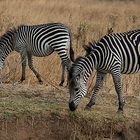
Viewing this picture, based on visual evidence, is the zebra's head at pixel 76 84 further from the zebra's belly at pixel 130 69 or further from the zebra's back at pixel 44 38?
the zebra's back at pixel 44 38

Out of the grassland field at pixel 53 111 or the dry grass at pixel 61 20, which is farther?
the dry grass at pixel 61 20

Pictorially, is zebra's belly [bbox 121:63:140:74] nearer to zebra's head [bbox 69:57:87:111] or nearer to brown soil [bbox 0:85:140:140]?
brown soil [bbox 0:85:140:140]

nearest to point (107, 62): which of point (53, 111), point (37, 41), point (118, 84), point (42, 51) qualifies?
point (118, 84)

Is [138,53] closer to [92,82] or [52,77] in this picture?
[92,82]

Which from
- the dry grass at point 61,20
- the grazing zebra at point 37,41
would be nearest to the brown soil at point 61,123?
the dry grass at point 61,20

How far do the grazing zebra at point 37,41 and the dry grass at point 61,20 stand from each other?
33 cm

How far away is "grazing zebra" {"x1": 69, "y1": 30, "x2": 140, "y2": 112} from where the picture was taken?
7.41 meters

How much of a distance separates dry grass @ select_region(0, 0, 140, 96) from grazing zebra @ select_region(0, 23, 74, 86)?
33cm

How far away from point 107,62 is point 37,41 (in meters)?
3.34

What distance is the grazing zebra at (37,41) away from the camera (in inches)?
409

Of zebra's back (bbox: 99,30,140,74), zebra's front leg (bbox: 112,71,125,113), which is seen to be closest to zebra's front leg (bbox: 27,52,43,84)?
zebra's back (bbox: 99,30,140,74)

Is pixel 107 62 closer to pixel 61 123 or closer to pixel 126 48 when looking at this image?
pixel 126 48

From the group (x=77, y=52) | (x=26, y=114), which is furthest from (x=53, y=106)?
(x=77, y=52)

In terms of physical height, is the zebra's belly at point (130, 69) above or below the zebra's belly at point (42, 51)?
below
